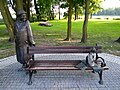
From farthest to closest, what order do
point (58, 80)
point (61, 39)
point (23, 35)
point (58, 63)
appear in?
point (61, 39)
point (23, 35)
point (58, 63)
point (58, 80)

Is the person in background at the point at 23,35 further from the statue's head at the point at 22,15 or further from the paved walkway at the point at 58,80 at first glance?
the paved walkway at the point at 58,80

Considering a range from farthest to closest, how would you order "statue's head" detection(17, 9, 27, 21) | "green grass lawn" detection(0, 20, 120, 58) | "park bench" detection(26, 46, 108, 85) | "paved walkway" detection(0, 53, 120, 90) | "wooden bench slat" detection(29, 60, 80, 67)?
"green grass lawn" detection(0, 20, 120, 58), "statue's head" detection(17, 9, 27, 21), "wooden bench slat" detection(29, 60, 80, 67), "park bench" detection(26, 46, 108, 85), "paved walkway" detection(0, 53, 120, 90)

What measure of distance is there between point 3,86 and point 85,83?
2.40 meters

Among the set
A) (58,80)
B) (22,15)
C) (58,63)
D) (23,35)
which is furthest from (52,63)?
(22,15)

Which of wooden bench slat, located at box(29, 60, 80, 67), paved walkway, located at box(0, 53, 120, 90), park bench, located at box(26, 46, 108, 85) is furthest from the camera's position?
wooden bench slat, located at box(29, 60, 80, 67)

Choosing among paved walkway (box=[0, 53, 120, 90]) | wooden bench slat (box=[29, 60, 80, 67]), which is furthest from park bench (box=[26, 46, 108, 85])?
paved walkway (box=[0, 53, 120, 90])

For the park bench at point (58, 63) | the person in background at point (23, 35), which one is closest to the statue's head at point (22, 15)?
the person in background at point (23, 35)

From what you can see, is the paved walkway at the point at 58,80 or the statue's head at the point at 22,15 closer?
the paved walkway at the point at 58,80

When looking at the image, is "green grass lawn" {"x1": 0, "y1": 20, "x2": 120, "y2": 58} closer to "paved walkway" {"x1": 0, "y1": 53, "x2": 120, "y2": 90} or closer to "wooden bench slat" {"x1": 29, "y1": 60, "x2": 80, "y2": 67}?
"paved walkway" {"x1": 0, "y1": 53, "x2": 120, "y2": 90}

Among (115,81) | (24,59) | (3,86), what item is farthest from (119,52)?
(3,86)

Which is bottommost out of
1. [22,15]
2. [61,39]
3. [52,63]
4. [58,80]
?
[61,39]

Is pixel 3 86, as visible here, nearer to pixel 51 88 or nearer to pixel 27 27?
pixel 51 88

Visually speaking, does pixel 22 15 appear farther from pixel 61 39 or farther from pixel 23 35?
pixel 61 39

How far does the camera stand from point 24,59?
7.66 metres
